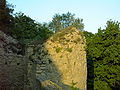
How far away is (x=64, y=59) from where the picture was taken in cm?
692

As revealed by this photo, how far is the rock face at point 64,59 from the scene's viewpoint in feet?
20.7

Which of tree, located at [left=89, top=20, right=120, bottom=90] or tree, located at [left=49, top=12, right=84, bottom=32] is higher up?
tree, located at [left=49, top=12, right=84, bottom=32]

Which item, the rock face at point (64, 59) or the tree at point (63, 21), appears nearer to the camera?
the rock face at point (64, 59)

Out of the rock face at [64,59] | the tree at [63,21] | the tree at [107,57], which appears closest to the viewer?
the rock face at [64,59]

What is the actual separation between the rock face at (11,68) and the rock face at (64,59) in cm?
72

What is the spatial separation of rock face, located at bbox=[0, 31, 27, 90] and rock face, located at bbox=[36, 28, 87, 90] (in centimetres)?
72

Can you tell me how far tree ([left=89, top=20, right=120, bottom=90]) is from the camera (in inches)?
652

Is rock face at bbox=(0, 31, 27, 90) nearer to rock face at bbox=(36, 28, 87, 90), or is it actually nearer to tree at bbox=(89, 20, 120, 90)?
rock face at bbox=(36, 28, 87, 90)

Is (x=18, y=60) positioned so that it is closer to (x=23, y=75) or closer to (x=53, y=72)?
(x=23, y=75)

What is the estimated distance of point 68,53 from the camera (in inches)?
277

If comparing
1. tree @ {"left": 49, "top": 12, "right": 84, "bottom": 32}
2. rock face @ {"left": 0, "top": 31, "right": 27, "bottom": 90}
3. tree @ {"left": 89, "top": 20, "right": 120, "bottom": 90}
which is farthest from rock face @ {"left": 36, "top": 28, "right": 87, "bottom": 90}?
tree @ {"left": 49, "top": 12, "right": 84, "bottom": 32}

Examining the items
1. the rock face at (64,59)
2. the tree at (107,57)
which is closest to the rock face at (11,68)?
the rock face at (64,59)

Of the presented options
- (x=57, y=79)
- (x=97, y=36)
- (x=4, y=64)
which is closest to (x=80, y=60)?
(x=57, y=79)

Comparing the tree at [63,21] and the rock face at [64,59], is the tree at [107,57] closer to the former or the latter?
the rock face at [64,59]
